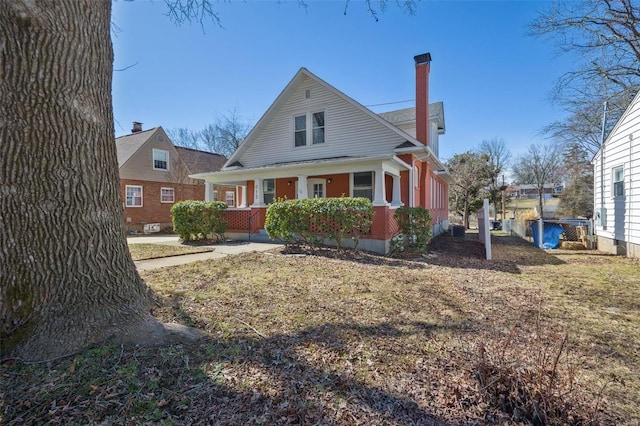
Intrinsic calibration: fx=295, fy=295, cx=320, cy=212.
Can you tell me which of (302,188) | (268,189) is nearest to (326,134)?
(302,188)

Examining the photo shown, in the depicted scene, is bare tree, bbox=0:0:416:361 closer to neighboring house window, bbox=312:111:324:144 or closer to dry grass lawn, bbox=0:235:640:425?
dry grass lawn, bbox=0:235:640:425

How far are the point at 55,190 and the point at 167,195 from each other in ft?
64.7

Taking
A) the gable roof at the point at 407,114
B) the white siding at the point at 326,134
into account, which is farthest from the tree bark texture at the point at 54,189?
the gable roof at the point at 407,114

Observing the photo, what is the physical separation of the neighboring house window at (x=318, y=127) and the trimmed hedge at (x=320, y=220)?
4.75 m

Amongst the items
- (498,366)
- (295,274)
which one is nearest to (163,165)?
(295,274)

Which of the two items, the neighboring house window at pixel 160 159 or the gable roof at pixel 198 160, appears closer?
the neighboring house window at pixel 160 159

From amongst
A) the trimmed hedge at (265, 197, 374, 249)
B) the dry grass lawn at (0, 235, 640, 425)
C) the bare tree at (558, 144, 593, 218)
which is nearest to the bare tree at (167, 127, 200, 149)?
the trimmed hedge at (265, 197, 374, 249)

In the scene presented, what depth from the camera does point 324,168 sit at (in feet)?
34.5

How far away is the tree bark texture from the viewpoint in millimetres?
2379

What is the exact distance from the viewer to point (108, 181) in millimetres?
2883

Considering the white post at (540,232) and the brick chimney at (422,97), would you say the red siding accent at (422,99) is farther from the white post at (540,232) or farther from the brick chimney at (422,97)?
the white post at (540,232)

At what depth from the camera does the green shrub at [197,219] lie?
11.0 meters

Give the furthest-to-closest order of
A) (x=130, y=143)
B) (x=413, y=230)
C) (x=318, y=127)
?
(x=130, y=143)
(x=318, y=127)
(x=413, y=230)

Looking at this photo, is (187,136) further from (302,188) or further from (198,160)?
(302,188)
